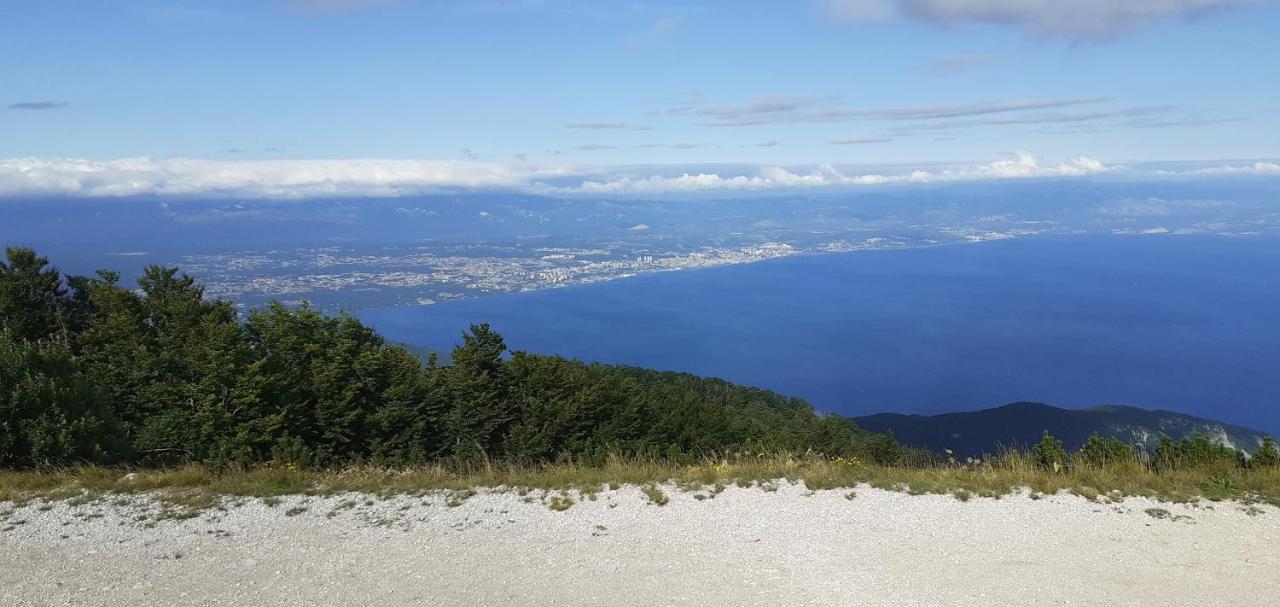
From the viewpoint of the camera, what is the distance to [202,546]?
7.44 meters

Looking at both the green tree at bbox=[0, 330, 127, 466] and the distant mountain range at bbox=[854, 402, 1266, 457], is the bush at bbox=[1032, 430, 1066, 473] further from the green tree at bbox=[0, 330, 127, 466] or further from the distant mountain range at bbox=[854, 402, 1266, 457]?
the distant mountain range at bbox=[854, 402, 1266, 457]

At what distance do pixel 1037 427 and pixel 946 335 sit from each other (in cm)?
6576

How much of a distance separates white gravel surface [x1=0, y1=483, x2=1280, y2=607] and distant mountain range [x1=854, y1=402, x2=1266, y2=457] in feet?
209

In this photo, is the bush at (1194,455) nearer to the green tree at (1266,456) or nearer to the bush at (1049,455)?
the green tree at (1266,456)

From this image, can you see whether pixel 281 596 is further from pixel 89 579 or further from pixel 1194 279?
pixel 1194 279

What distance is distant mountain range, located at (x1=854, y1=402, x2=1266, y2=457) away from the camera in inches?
2702

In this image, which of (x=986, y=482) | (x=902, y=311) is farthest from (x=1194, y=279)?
(x=986, y=482)

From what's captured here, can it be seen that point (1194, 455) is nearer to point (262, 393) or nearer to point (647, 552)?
point (647, 552)

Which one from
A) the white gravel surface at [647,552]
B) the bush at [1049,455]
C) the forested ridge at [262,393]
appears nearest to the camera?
the white gravel surface at [647,552]

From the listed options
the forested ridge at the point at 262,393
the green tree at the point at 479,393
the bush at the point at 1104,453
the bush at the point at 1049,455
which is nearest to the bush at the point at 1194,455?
the bush at the point at 1104,453

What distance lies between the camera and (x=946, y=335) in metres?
136

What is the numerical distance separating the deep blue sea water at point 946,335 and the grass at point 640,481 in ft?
301

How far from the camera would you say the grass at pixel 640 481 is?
883cm

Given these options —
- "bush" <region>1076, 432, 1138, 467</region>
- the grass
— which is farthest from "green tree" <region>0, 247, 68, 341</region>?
"bush" <region>1076, 432, 1138, 467</region>
